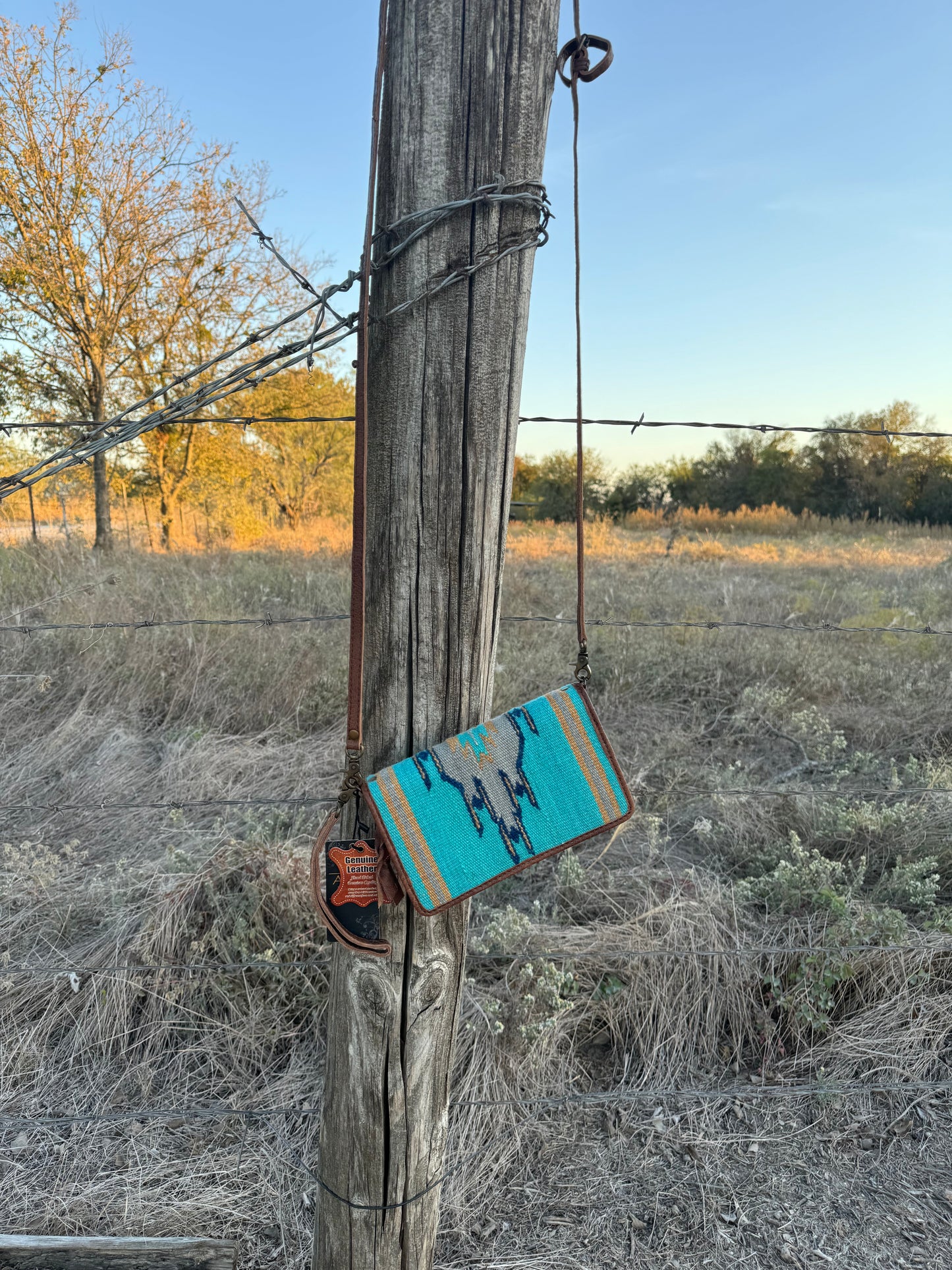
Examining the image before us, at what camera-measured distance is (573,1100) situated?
6.61ft

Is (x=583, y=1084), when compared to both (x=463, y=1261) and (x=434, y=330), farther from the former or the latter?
(x=434, y=330)

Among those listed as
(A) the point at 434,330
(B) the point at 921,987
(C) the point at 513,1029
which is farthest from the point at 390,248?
(B) the point at 921,987

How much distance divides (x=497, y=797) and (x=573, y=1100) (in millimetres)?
1357

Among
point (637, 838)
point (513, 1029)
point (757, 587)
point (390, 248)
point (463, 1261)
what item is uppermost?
point (390, 248)

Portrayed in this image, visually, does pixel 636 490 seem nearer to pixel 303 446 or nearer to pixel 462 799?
pixel 303 446

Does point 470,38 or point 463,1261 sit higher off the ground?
point 470,38

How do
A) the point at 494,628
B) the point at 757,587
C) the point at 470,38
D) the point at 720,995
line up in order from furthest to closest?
the point at 757,587, the point at 720,995, the point at 494,628, the point at 470,38

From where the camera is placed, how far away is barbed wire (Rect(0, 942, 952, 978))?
7.22 ft

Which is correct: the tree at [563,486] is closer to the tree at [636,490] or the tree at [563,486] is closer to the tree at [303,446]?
the tree at [636,490]

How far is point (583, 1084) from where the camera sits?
6.85 feet

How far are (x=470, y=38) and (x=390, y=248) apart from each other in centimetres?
28

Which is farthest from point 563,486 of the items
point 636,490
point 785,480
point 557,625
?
point 557,625

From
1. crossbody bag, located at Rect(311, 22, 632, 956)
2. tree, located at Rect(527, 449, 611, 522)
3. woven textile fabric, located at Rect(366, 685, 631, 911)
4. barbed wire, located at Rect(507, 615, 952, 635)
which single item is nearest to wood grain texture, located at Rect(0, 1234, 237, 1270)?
crossbody bag, located at Rect(311, 22, 632, 956)

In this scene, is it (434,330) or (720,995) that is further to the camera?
(720,995)
